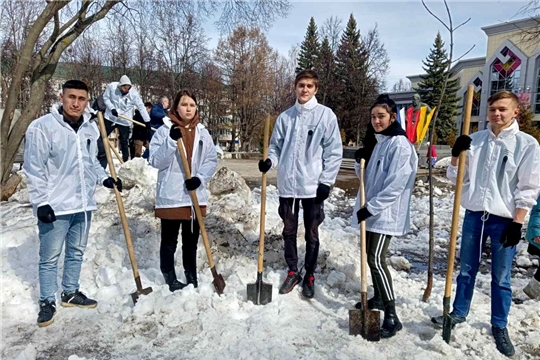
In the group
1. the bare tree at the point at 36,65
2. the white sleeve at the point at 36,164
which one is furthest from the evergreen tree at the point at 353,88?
the white sleeve at the point at 36,164

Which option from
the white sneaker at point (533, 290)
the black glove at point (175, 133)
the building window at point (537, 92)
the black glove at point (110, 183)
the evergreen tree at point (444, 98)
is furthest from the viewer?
the building window at point (537, 92)

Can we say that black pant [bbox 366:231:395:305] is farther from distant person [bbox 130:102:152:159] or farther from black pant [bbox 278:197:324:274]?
distant person [bbox 130:102:152:159]

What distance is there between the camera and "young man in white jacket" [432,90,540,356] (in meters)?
2.97

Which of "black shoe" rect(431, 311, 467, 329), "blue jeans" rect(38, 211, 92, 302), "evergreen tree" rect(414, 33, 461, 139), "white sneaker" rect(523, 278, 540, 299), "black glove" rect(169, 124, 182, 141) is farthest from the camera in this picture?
"evergreen tree" rect(414, 33, 461, 139)

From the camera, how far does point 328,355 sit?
2.99 meters

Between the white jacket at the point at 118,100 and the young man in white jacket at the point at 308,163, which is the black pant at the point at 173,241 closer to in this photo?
the young man in white jacket at the point at 308,163

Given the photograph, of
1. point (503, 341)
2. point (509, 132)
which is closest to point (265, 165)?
point (509, 132)

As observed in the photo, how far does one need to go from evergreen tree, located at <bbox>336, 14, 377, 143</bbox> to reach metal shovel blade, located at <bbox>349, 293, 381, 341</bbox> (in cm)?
3343

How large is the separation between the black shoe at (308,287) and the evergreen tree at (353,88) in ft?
107

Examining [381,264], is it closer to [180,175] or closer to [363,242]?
[363,242]

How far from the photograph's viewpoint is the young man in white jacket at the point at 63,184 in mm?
3266

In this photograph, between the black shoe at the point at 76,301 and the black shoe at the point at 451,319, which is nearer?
the black shoe at the point at 451,319

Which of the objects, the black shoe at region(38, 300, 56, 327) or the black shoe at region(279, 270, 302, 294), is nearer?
the black shoe at region(38, 300, 56, 327)

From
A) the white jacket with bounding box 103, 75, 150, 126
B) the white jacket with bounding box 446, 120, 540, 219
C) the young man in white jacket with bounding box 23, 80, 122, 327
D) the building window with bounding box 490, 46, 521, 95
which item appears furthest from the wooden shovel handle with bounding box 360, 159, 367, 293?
the building window with bounding box 490, 46, 521, 95
